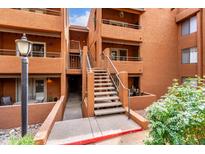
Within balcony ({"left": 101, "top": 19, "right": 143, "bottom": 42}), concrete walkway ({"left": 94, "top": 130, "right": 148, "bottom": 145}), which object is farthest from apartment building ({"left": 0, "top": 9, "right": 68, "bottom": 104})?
concrete walkway ({"left": 94, "top": 130, "right": 148, "bottom": 145})

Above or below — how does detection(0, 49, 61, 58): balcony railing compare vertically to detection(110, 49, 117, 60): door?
below

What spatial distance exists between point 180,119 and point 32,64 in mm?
8406

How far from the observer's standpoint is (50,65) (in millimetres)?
9336

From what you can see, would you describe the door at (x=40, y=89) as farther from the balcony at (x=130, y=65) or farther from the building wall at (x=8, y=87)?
the balcony at (x=130, y=65)

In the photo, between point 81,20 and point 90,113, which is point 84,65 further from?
point 81,20

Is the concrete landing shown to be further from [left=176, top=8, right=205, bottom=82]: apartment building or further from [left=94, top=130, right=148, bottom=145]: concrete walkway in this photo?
[left=176, top=8, right=205, bottom=82]: apartment building

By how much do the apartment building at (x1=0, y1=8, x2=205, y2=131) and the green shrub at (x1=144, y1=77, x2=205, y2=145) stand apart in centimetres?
331

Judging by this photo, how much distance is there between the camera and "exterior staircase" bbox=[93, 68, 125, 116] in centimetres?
679

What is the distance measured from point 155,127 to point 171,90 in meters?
1.12

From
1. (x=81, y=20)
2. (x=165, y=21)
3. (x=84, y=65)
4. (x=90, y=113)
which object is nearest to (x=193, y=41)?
(x=165, y=21)

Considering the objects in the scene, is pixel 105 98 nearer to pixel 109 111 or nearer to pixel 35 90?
pixel 109 111

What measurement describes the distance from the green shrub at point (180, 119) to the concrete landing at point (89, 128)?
7.61ft

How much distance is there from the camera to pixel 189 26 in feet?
43.9

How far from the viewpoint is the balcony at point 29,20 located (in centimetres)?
845
